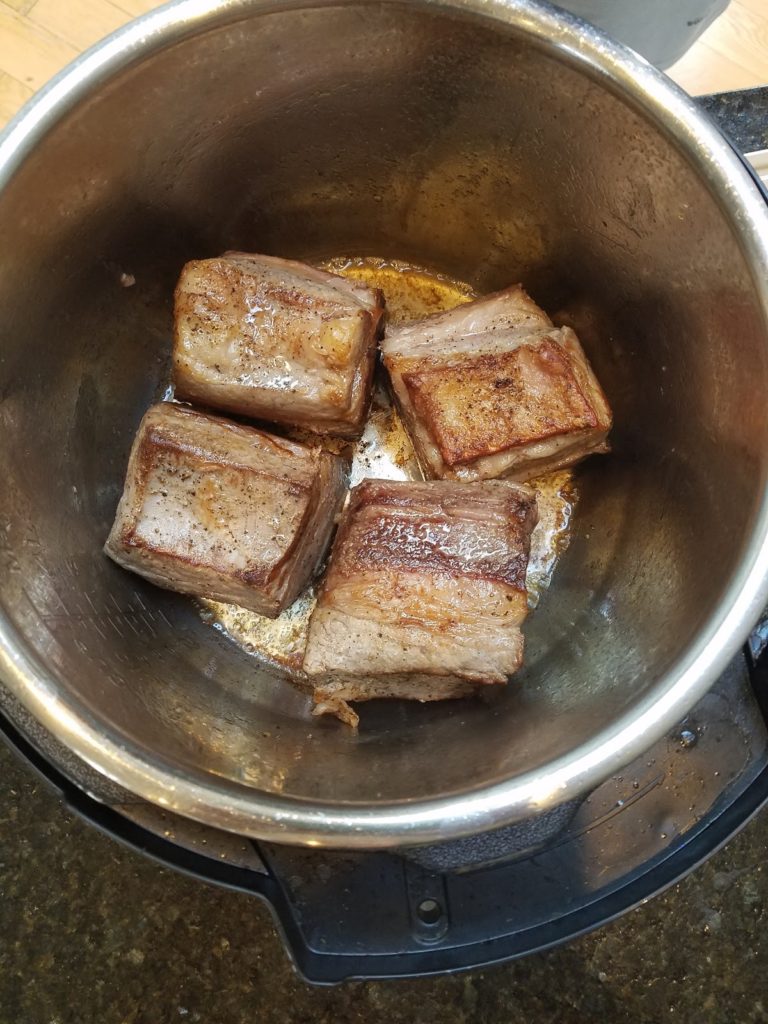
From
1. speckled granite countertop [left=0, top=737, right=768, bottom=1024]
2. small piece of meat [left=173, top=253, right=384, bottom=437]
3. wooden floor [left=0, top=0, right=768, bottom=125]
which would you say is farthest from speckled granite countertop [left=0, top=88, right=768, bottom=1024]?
wooden floor [left=0, top=0, right=768, bottom=125]

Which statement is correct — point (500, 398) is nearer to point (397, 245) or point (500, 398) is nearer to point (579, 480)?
point (579, 480)

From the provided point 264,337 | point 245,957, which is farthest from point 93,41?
point 245,957

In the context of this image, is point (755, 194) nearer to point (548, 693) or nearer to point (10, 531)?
point (548, 693)

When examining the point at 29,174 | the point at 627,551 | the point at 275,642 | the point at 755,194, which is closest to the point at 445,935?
the point at 275,642

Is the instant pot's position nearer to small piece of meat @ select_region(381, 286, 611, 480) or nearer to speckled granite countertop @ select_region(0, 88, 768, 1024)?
small piece of meat @ select_region(381, 286, 611, 480)

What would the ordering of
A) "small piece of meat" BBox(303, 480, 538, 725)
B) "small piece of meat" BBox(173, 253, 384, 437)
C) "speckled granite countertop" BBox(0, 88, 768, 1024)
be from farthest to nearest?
"speckled granite countertop" BBox(0, 88, 768, 1024)
"small piece of meat" BBox(173, 253, 384, 437)
"small piece of meat" BBox(303, 480, 538, 725)

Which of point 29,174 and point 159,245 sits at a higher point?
point 29,174
